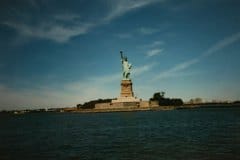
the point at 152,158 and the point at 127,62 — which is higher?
the point at 127,62

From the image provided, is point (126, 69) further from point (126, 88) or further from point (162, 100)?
point (162, 100)

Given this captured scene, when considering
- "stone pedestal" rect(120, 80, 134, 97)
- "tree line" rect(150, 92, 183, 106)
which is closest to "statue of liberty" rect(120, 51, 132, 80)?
"stone pedestal" rect(120, 80, 134, 97)

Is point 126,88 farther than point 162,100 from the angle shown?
No

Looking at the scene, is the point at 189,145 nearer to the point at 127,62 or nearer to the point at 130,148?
the point at 130,148

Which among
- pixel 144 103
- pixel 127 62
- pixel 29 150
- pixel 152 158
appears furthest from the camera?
pixel 144 103

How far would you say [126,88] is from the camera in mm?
87562

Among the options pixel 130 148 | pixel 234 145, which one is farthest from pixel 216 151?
pixel 130 148

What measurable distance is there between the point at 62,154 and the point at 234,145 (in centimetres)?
931

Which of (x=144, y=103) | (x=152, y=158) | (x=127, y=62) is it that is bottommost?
(x=152, y=158)

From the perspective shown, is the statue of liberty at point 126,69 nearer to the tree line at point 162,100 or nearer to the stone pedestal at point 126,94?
the stone pedestal at point 126,94

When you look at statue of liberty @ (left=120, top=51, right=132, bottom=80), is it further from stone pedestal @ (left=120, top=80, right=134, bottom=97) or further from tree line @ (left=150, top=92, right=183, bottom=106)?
tree line @ (left=150, top=92, right=183, bottom=106)

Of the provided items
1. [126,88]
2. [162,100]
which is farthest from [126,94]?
[162,100]

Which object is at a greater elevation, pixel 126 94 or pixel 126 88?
pixel 126 88

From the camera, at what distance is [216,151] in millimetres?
19844
